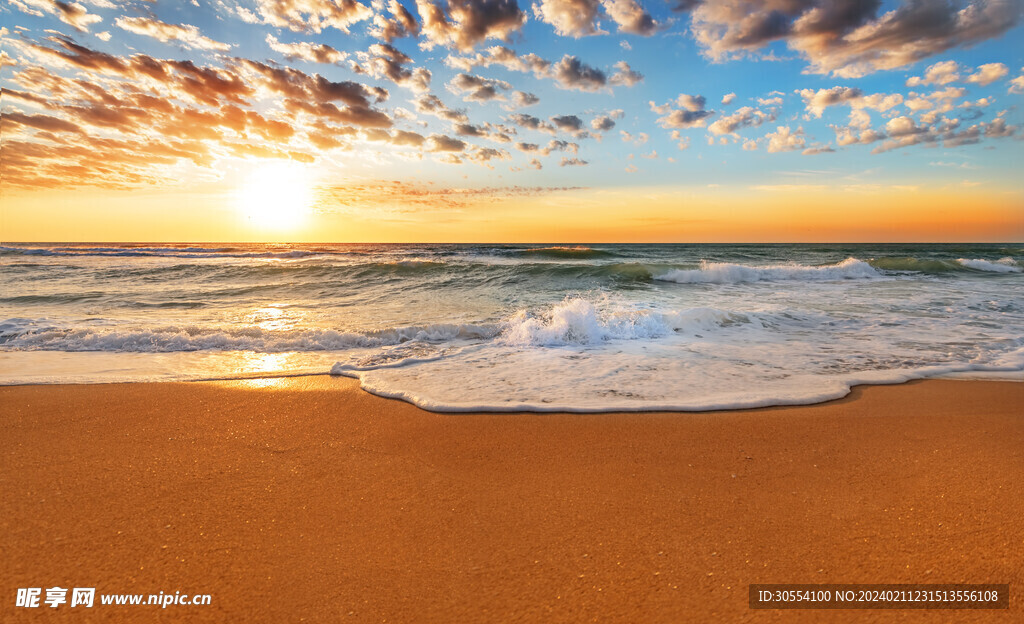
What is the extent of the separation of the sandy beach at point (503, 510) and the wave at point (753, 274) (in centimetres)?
1337

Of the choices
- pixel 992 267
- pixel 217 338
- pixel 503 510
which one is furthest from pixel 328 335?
pixel 992 267

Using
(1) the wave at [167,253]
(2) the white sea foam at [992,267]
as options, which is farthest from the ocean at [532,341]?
(1) the wave at [167,253]

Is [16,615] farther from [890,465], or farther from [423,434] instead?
[890,465]

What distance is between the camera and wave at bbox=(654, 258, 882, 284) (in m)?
16.4

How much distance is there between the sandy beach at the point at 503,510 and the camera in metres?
1.67

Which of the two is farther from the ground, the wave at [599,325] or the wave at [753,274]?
the wave at [753,274]

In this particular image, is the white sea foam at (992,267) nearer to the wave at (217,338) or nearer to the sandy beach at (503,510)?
the sandy beach at (503,510)

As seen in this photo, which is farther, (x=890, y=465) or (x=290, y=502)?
(x=890, y=465)

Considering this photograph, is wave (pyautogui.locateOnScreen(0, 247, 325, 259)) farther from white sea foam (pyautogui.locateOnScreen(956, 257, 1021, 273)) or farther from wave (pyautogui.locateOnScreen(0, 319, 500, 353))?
white sea foam (pyautogui.locateOnScreen(956, 257, 1021, 273))

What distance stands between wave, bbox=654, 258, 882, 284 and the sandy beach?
526 inches

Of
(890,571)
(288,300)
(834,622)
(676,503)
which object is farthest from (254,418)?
(288,300)

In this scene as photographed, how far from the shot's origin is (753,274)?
16.9 metres

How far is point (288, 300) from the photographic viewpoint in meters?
11.2

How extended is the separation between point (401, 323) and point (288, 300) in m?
5.15
